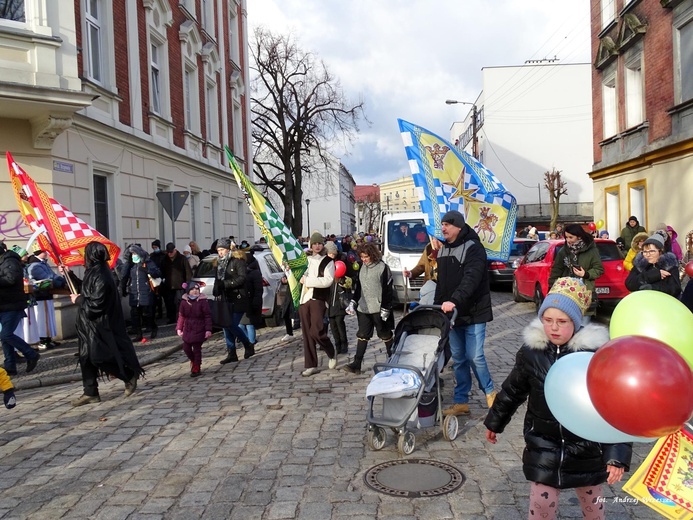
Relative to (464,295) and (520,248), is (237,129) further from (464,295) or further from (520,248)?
(464,295)

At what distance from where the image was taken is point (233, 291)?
9500 millimetres

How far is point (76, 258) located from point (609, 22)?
19811 mm

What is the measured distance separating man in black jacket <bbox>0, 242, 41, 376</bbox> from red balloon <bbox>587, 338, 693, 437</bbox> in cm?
824

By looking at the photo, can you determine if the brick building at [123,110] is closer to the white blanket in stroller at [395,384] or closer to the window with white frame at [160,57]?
the window with white frame at [160,57]

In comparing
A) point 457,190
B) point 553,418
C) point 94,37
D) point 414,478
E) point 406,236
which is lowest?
point 414,478

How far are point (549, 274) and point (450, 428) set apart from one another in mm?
5968

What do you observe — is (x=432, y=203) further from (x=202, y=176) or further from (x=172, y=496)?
(x=202, y=176)

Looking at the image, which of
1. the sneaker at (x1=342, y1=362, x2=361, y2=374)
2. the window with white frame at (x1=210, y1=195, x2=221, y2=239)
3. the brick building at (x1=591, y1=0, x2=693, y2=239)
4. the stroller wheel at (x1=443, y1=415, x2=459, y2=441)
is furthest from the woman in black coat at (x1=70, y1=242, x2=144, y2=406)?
the window with white frame at (x1=210, y1=195, x2=221, y2=239)

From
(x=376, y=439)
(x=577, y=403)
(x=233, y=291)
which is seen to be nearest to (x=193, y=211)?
(x=233, y=291)

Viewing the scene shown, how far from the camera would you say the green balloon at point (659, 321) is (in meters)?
2.54

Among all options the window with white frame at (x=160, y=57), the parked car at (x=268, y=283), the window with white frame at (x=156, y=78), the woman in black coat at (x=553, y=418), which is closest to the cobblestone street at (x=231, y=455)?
the woman in black coat at (x=553, y=418)

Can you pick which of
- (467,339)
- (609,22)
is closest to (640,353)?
(467,339)

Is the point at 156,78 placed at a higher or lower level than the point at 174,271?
higher

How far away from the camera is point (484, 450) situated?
5.12 meters
